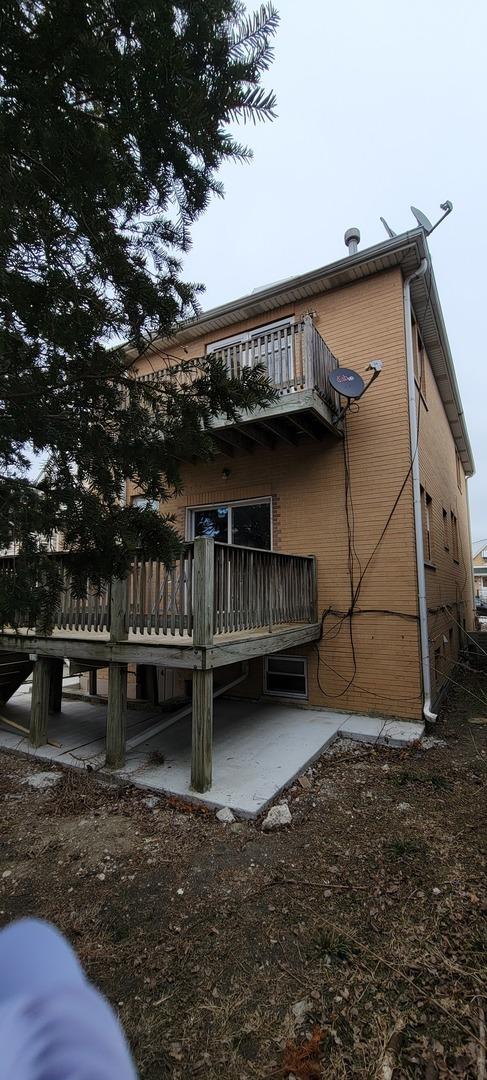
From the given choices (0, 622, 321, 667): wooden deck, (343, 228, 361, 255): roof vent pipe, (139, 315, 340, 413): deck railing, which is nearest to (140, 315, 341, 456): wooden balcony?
(139, 315, 340, 413): deck railing

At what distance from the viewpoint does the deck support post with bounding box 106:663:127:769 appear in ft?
15.7

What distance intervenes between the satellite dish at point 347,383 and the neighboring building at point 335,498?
215 millimetres

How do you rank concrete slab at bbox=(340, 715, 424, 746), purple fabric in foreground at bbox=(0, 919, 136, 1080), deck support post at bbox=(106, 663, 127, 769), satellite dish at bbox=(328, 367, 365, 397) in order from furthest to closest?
satellite dish at bbox=(328, 367, 365, 397) < concrete slab at bbox=(340, 715, 424, 746) < deck support post at bbox=(106, 663, 127, 769) < purple fabric in foreground at bbox=(0, 919, 136, 1080)

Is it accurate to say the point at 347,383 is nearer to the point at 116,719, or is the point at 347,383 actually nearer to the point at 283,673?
the point at 283,673

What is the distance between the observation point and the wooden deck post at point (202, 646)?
4.20 m

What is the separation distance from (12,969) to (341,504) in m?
6.55

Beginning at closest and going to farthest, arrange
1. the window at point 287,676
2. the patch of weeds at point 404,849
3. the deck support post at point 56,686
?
1. the patch of weeds at point 404,849
2. the deck support post at point 56,686
3. the window at point 287,676

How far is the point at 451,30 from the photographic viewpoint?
3830mm

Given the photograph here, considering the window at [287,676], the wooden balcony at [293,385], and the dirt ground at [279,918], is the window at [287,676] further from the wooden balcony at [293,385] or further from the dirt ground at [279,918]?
the wooden balcony at [293,385]

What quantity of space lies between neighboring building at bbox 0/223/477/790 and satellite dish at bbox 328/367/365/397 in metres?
0.22

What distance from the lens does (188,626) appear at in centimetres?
455

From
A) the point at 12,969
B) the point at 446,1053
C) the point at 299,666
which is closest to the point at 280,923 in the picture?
the point at 446,1053

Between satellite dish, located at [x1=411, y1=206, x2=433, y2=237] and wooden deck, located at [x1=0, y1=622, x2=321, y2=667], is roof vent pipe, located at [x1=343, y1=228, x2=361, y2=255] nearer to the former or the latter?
satellite dish, located at [x1=411, y1=206, x2=433, y2=237]

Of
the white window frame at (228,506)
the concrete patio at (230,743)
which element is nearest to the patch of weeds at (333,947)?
the concrete patio at (230,743)
